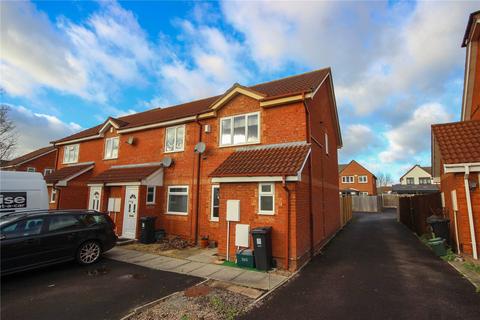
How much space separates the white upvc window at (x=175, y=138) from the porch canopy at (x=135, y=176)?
1.13 meters

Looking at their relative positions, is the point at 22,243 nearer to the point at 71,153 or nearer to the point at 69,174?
the point at 69,174

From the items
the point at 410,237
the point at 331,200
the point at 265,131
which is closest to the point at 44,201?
the point at 265,131

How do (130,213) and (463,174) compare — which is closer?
(463,174)

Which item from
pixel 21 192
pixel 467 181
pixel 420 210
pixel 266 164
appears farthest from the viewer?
pixel 420 210

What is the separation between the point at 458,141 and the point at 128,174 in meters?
14.6

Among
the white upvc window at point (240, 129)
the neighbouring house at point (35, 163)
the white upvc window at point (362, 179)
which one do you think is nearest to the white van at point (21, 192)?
the white upvc window at point (240, 129)

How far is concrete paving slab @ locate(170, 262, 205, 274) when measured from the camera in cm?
784

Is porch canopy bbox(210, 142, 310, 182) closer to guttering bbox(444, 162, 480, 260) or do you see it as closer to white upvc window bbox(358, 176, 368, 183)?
guttering bbox(444, 162, 480, 260)

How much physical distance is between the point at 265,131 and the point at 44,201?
31.1 ft

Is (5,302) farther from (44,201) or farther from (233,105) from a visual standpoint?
(233,105)

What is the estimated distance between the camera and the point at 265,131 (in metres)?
10.6

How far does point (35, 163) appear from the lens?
32.6 metres

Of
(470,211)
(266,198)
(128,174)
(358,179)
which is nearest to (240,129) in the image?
(266,198)

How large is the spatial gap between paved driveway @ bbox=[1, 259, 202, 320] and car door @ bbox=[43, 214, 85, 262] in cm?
54
